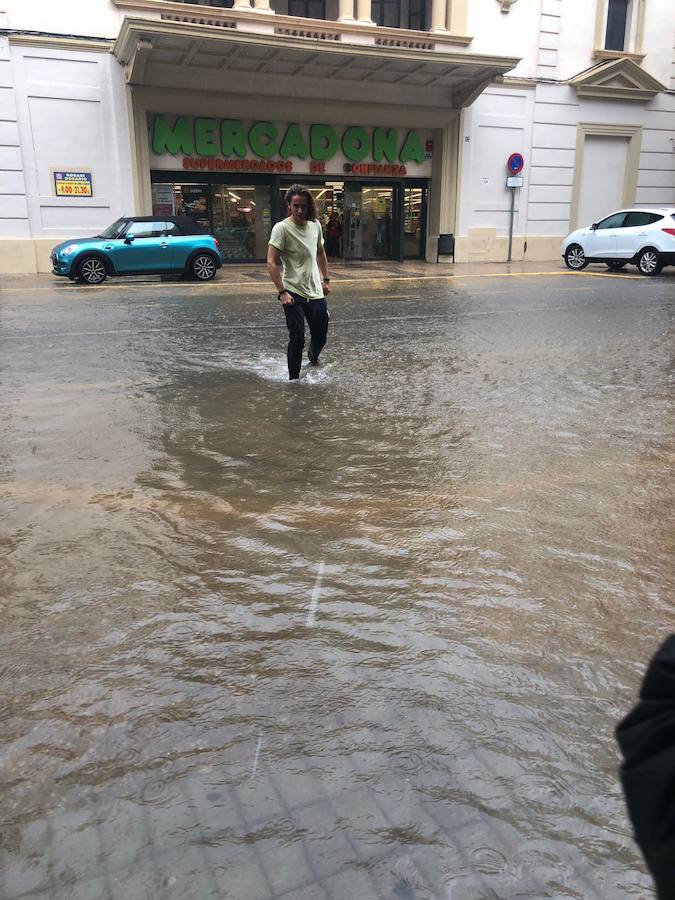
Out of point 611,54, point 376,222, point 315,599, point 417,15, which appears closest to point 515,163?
point 376,222

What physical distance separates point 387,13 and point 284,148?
525cm

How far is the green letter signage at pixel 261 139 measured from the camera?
21969 millimetres

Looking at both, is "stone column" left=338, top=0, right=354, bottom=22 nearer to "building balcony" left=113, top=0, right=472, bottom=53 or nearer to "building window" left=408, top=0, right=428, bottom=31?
"building balcony" left=113, top=0, right=472, bottom=53

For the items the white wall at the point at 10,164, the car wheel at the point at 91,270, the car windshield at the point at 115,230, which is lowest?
the car wheel at the point at 91,270

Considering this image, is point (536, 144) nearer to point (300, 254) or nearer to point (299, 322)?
point (300, 254)

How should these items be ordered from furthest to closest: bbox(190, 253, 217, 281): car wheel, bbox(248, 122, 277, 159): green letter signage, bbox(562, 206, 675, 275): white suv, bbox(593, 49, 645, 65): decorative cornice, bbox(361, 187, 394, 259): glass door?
1. bbox(361, 187, 394, 259): glass door
2. bbox(593, 49, 645, 65): decorative cornice
3. bbox(248, 122, 277, 159): green letter signage
4. bbox(562, 206, 675, 275): white suv
5. bbox(190, 253, 217, 281): car wheel

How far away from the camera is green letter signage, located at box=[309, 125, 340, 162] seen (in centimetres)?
2280

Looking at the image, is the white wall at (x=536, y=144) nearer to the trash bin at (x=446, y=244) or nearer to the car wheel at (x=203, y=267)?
the trash bin at (x=446, y=244)

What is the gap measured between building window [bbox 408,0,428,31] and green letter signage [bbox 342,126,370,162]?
3.45 metres

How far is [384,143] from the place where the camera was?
78.0 ft

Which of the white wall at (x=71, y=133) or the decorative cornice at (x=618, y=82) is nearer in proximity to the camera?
the white wall at (x=71, y=133)

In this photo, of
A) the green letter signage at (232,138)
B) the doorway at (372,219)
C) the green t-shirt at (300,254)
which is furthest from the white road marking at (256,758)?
the doorway at (372,219)

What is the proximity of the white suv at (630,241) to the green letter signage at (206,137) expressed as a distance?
1018cm

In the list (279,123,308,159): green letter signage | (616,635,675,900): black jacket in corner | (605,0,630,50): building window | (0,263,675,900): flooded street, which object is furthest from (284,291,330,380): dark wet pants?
(605,0,630,50): building window
